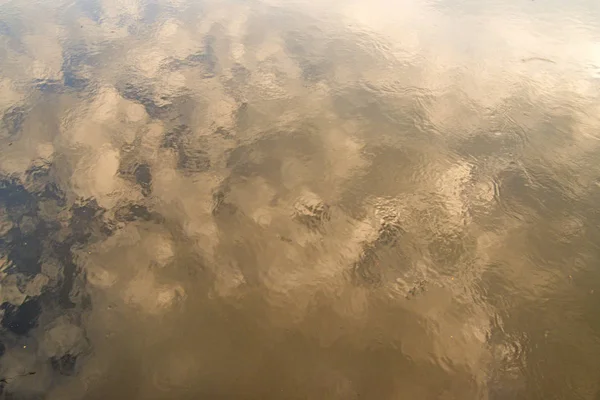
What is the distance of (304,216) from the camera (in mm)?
4742

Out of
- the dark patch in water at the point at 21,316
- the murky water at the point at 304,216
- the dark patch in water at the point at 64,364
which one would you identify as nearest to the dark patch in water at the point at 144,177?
the murky water at the point at 304,216

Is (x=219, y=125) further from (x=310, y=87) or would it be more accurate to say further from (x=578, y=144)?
(x=578, y=144)

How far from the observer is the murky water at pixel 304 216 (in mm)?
3586

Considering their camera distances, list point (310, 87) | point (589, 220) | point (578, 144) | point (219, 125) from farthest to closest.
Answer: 1. point (310, 87)
2. point (219, 125)
3. point (578, 144)
4. point (589, 220)

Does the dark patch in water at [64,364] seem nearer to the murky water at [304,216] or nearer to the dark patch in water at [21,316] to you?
the murky water at [304,216]

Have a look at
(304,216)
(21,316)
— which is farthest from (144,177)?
(304,216)

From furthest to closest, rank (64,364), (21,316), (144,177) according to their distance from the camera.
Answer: (144,177) → (21,316) → (64,364)

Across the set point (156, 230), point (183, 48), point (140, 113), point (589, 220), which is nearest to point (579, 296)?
point (589, 220)

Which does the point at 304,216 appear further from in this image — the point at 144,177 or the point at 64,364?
the point at 64,364

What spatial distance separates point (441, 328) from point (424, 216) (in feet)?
4.66

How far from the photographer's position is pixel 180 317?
12.9 ft

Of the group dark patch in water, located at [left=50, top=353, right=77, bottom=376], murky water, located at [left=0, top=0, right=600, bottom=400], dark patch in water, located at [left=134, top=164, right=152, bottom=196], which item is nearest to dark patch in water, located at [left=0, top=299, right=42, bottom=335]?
murky water, located at [left=0, top=0, right=600, bottom=400]

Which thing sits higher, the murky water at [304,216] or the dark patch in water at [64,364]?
the murky water at [304,216]

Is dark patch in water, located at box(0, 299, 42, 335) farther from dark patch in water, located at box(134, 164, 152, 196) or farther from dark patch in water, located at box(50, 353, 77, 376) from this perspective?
dark patch in water, located at box(134, 164, 152, 196)
